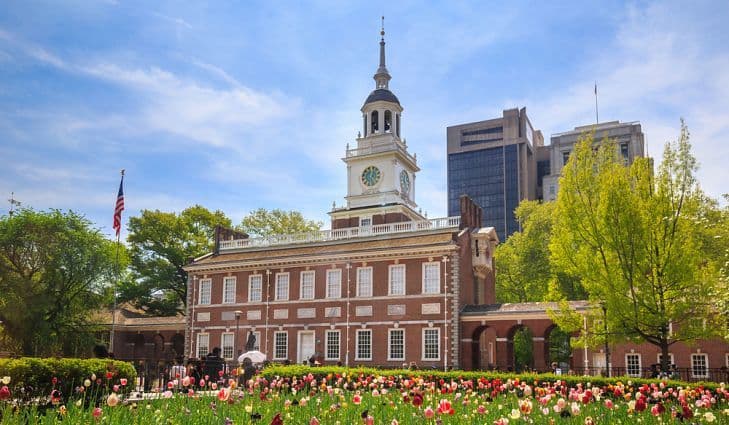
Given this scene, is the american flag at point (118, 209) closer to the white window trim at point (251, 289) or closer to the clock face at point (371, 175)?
the white window trim at point (251, 289)

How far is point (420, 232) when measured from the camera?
4316 centimetres

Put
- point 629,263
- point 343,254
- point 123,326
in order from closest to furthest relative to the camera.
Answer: point 629,263
point 343,254
point 123,326

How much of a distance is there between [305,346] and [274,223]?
2486cm

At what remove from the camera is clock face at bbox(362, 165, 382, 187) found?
175 ft

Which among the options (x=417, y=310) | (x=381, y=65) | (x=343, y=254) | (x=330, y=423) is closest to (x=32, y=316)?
(x=343, y=254)

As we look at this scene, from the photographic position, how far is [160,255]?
58594 mm

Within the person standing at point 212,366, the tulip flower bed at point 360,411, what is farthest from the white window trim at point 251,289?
the tulip flower bed at point 360,411

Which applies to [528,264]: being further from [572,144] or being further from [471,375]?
[572,144]

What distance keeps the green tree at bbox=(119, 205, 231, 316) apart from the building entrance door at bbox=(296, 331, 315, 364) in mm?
19253

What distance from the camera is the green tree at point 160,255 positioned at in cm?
5775

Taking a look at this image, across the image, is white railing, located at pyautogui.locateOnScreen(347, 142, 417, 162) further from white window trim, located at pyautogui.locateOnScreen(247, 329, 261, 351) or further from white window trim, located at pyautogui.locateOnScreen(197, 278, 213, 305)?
white window trim, located at pyautogui.locateOnScreen(247, 329, 261, 351)

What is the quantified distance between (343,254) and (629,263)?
20.2 m

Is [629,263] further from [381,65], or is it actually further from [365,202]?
[381,65]

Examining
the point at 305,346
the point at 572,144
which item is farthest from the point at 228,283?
the point at 572,144
